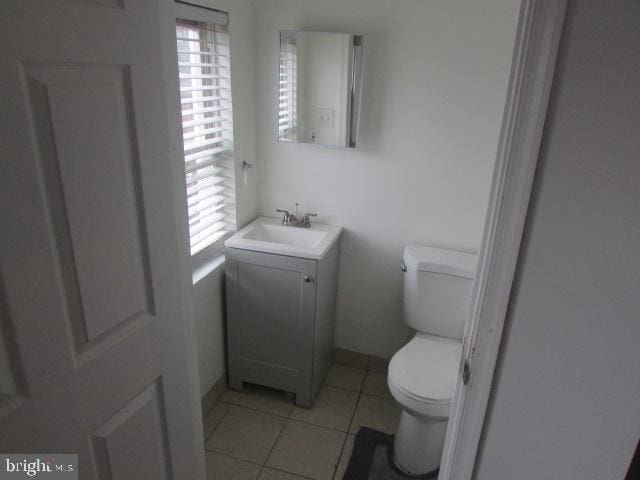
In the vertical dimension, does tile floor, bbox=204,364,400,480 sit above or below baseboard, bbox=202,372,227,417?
below

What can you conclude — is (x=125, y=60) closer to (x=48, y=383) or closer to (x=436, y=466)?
(x=48, y=383)

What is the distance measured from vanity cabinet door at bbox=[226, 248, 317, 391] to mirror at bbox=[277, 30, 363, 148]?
0.66 meters

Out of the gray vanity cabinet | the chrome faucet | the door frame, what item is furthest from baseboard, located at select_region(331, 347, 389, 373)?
the door frame

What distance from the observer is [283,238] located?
93.7 inches

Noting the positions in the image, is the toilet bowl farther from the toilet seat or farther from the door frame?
the door frame

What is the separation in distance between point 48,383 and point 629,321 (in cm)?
112

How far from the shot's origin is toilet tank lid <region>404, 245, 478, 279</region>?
2016mm

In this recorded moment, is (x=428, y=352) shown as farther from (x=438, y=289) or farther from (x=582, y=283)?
(x=582, y=283)

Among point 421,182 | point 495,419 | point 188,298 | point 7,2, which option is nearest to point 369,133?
point 421,182

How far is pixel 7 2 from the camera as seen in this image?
0.65 meters

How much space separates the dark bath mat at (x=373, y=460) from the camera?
192 centimetres

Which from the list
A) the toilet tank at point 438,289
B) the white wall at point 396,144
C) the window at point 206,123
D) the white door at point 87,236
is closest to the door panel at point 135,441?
the white door at point 87,236

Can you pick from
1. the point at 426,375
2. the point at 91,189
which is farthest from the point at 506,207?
the point at 426,375

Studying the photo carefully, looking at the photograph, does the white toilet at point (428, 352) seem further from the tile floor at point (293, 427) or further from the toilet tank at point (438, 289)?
the tile floor at point (293, 427)
